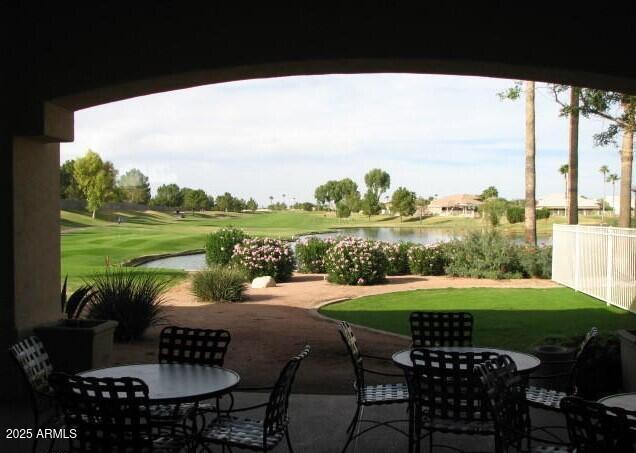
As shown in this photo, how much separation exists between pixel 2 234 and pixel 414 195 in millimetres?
88909

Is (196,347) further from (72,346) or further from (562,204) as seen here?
(562,204)

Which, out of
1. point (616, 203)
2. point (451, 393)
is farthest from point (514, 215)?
point (451, 393)

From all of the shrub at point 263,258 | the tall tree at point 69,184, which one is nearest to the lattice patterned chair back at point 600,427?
the shrub at point 263,258

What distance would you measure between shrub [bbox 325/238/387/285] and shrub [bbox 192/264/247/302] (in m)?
3.86

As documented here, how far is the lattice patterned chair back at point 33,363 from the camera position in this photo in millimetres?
4824

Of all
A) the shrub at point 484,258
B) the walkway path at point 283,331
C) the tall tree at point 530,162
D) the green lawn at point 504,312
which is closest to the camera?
the walkway path at point 283,331

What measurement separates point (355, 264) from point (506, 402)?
15836 millimetres

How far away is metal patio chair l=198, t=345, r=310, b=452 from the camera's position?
4.34m

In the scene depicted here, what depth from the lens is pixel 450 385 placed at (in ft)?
15.3

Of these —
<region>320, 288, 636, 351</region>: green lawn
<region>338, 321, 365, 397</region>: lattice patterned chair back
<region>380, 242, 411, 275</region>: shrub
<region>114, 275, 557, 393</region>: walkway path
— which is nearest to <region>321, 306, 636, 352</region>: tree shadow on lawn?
<region>320, 288, 636, 351</region>: green lawn

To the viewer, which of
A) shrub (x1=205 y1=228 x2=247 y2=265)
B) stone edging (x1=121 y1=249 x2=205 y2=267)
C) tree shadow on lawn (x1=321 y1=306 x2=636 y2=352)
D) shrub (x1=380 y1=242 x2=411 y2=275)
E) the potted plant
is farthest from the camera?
stone edging (x1=121 y1=249 x2=205 y2=267)

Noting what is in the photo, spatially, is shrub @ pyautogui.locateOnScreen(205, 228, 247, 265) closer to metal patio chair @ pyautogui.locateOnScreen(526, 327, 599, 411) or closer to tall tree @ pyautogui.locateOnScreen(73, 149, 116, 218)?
metal patio chair @ pyautogui.locateOnScreen(526, 327, 599, 411)

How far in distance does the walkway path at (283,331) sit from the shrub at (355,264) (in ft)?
1.47

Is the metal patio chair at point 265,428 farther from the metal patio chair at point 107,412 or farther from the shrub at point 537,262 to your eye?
the shrub at point 537,262
